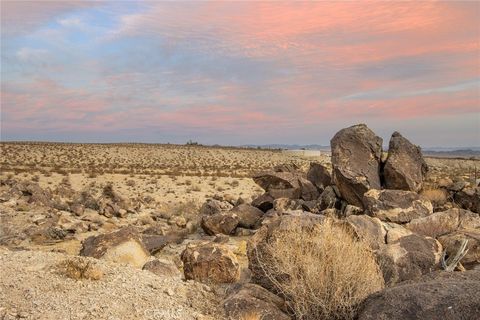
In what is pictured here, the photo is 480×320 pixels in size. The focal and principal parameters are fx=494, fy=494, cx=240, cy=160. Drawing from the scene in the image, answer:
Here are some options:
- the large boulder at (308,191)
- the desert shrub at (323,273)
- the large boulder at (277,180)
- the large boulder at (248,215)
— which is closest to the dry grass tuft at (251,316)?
the desert shrub at (323,273)

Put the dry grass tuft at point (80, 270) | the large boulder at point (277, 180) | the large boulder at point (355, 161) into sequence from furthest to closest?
1. the large boulder at point (277, 180)
2. the large boulder at point (355, 161)
3. the dry grass tuft at point (80, 270)

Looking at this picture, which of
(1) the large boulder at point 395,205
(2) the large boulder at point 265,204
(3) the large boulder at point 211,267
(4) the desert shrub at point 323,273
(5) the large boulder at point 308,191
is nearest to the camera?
(4) the desert shrub at point 323,273

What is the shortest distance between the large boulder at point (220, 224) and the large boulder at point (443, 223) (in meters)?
5.07

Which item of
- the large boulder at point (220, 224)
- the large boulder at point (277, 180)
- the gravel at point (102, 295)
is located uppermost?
the large boulder at point (277, 180)

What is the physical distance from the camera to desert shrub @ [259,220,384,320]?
6.23 metres

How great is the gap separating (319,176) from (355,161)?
263 centimetres

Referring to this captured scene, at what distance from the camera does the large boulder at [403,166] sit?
1426 cm

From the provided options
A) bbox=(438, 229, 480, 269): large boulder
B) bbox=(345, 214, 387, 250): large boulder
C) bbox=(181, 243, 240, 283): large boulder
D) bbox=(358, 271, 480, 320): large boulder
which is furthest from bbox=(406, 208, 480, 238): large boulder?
bbox=(358, 271, 480, 320): large boulder

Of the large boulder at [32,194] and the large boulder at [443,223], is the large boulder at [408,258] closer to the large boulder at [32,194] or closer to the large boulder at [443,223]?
the large boulder at [443,223]

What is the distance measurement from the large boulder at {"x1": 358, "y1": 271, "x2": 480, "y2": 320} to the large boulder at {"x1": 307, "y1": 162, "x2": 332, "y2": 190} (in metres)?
10.8

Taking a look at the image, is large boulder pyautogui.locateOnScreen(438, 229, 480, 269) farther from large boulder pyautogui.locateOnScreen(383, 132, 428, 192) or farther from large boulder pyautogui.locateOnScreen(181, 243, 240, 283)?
large boulder pyautogui.locateOnScreen(181, 243, 240, 283)

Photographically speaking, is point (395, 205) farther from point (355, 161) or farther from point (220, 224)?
point (220, 224)

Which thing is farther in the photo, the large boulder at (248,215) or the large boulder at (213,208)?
the large boulder at (213,208)

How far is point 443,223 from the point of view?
465 inches
